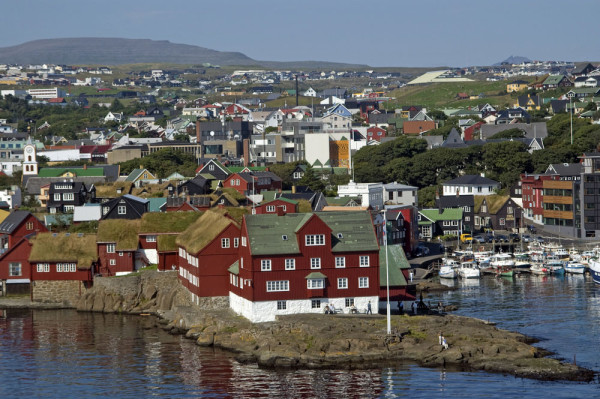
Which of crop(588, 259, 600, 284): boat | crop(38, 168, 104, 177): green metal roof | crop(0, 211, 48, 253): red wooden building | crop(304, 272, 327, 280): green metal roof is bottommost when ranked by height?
crop(588, 259, 600, 284): boat

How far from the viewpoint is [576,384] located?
3472 centimetres

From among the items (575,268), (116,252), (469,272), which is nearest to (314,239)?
(116,252)

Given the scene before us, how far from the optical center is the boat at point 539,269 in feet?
207

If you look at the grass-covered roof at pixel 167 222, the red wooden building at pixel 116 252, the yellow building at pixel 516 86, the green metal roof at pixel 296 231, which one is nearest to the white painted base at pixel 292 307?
the green metal roof at pixel 296 231

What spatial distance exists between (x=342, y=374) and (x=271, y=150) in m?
77.7

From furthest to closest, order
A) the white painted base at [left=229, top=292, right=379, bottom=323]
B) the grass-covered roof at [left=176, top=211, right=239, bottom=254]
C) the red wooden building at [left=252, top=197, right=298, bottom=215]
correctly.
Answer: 1. the red wooden building at [left=252, top=197, right=298, bottom=215]
2. the grass-covered roof at [left=176, top=211, right=239, bottom=254]
3. the white painted base at [left=229, top=292, right=379, bottom=323]

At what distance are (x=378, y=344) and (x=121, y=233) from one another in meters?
20.0

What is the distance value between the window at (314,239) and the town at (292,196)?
0.04 metres

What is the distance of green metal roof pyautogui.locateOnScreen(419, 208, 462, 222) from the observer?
253 feet

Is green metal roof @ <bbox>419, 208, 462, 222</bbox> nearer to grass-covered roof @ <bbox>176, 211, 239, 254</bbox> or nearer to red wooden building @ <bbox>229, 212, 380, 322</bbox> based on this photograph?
grass-covered roof @ <bbox>176, 211, 239, 254</bbox>

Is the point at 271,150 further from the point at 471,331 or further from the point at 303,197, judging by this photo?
the point at 471,331

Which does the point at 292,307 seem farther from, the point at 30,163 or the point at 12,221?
the point at 30,163

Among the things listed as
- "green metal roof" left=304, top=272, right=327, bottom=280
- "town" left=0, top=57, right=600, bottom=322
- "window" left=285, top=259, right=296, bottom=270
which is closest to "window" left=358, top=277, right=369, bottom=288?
"town" left=0, top=57, right=600, bottom=322

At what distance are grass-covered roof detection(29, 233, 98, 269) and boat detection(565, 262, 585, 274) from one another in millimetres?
26055
